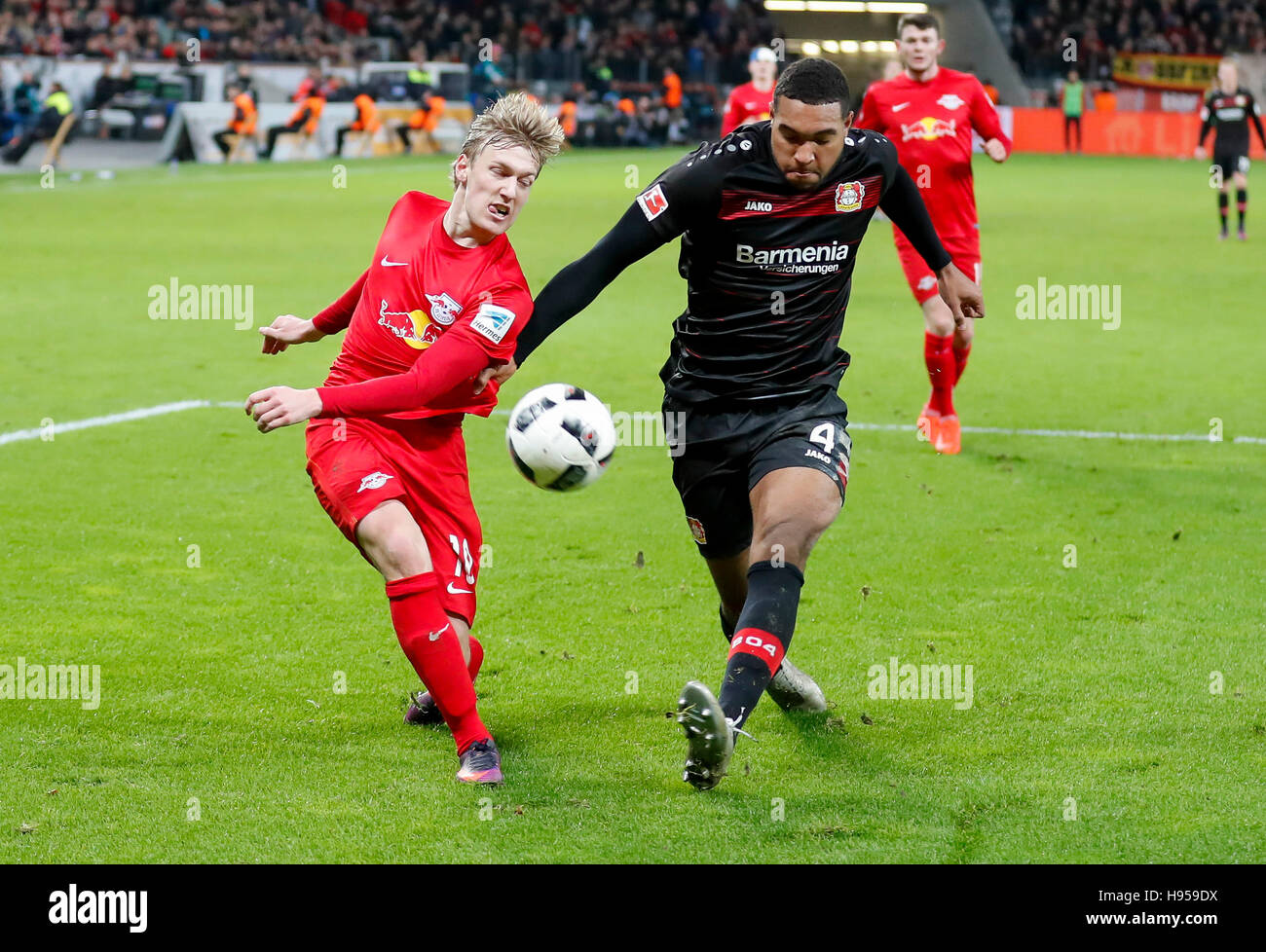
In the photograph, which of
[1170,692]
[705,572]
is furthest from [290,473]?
[1170,692]

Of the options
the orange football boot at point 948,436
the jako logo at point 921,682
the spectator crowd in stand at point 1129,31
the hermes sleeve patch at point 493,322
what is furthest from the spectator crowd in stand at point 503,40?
the hermes sleeve patch at point 493,322

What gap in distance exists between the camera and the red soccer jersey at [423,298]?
4.68m

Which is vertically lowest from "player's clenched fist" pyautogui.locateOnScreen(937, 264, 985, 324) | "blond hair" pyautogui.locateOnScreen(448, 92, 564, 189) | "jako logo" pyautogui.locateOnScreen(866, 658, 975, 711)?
"jako logo" pyautogui.locateOnScreen(866, 658, 975, 711)

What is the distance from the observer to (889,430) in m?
9.93

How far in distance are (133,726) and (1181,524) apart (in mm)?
5015

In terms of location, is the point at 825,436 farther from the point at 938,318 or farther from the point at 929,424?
the point at 929,424

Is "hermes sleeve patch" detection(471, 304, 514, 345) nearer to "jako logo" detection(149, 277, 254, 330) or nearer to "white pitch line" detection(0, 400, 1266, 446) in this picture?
"white pitch line" detection(0, 400, 1266, 446)

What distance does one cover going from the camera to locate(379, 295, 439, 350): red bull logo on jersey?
4.80 m

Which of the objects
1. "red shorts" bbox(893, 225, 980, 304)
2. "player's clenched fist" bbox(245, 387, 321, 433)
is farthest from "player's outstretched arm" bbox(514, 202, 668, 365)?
"red shorts" bbox(893, 225, 980, 304)

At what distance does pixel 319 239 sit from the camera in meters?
19.7

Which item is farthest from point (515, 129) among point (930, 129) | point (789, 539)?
point (930, 129)

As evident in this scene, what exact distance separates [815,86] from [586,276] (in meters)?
0.84

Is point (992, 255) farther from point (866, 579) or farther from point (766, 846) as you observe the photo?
point (766, 846)
